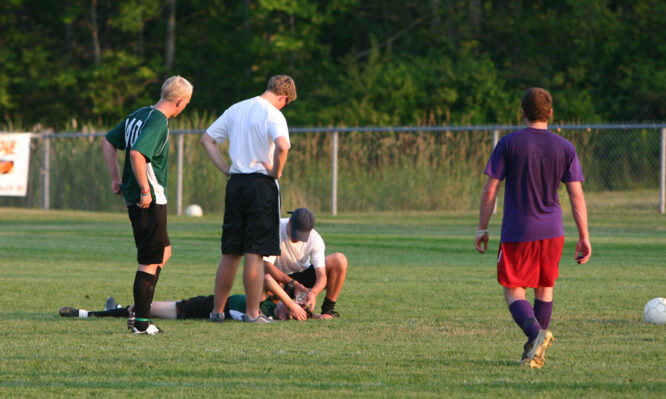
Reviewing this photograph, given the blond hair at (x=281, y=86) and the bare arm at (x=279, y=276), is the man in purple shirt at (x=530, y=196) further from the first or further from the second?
the bare arm at (x=279, y=276)

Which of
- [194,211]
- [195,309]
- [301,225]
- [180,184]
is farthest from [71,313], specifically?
[180,184]

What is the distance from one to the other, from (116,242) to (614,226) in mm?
9474

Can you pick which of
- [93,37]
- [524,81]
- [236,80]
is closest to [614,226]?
[524,81]

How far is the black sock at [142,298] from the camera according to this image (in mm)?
7621

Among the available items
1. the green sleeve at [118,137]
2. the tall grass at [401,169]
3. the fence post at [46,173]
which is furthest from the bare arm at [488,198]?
the fence post at [46,173]

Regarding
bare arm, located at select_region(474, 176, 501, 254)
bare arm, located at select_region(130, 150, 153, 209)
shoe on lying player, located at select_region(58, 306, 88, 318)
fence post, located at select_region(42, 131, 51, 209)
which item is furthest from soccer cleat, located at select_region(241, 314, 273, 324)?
fence post, located at select_region(42, 131, 51, 209)

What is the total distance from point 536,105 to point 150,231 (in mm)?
2961

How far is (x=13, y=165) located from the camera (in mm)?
25375

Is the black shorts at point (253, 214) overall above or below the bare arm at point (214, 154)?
below

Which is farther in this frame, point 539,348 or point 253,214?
point 253,214

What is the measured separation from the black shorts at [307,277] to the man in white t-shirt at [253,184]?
2.69ft

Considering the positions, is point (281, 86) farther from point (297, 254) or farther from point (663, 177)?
point (663, 177)

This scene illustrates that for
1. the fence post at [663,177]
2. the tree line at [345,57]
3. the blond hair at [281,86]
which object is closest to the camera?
the blond hair at [281,86]

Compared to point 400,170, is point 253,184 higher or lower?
lower
